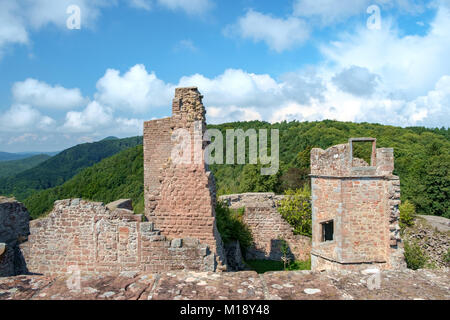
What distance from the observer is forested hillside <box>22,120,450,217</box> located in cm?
2458

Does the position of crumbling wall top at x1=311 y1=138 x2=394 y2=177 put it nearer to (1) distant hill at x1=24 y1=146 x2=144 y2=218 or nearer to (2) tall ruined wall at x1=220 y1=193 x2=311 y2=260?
(2) tall ruined wall at x1=220 y1=193 x2=311 y2=260

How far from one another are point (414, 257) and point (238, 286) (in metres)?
14.3

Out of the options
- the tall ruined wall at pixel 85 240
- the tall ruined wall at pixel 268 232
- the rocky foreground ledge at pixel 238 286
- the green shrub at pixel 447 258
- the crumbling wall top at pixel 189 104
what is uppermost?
the crumbling wall top at pixel 189 104

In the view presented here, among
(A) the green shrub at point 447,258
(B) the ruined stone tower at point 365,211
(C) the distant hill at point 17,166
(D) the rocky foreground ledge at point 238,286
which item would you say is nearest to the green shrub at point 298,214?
(B) the ruined stone tower at point 365,211

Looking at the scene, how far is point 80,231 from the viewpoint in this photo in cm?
684

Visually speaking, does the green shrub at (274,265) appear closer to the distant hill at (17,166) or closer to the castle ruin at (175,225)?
the castle ruin at (175,225)

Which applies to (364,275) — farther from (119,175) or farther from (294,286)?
(119,175)

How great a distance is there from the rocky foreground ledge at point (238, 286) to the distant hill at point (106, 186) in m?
32.9

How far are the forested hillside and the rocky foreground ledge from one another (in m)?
18.3

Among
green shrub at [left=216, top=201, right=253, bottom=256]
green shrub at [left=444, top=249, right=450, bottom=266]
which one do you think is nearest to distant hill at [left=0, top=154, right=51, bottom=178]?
green shrub at [left=216, top=201, right=253, bottom=256]

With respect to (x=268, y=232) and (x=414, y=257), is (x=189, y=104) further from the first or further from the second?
(x=414, y=257)

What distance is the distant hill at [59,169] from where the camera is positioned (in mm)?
62656

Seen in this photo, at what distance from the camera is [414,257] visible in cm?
1334

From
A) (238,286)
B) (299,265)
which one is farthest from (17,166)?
(238,286)
